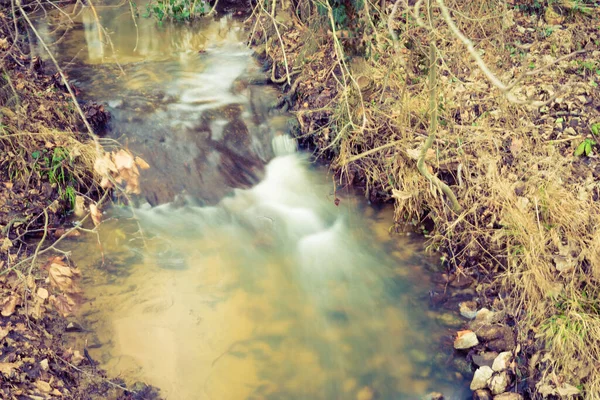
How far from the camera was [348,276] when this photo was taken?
515cm

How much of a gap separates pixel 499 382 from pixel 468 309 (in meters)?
0.79

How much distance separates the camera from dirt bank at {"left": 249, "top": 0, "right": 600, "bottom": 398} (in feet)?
13.0

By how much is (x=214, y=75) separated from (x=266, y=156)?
201 centimetres

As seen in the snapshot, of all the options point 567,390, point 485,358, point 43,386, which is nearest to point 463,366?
point 485,358

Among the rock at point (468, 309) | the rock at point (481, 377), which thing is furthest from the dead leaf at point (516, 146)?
the rock at point (481, 377)

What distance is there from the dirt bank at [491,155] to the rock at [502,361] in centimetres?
3

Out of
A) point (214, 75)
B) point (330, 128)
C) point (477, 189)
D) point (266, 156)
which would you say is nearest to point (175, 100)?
point (214, 75)

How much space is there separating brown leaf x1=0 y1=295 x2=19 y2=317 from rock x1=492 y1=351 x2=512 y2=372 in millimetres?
3773

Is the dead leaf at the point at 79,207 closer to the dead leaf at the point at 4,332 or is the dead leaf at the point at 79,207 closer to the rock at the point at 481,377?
the dead leaf at the point at 4,332

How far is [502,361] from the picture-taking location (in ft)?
13.1

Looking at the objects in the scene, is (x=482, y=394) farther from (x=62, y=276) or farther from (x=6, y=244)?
(x=6, y=244)

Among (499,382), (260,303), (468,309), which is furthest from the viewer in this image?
(260,303)

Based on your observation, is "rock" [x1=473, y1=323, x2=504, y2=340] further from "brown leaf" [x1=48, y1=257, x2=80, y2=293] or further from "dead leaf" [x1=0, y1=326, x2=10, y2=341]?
"dead leaf" [x1=0, y1=326, x2=10, y2=341]

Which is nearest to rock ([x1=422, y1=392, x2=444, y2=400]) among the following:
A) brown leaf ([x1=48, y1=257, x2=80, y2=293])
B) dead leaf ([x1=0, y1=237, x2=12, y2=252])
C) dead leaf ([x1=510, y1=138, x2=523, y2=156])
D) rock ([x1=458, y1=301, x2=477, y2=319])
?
rock ([x1=458, y1=301, x2=477, y2=319])
